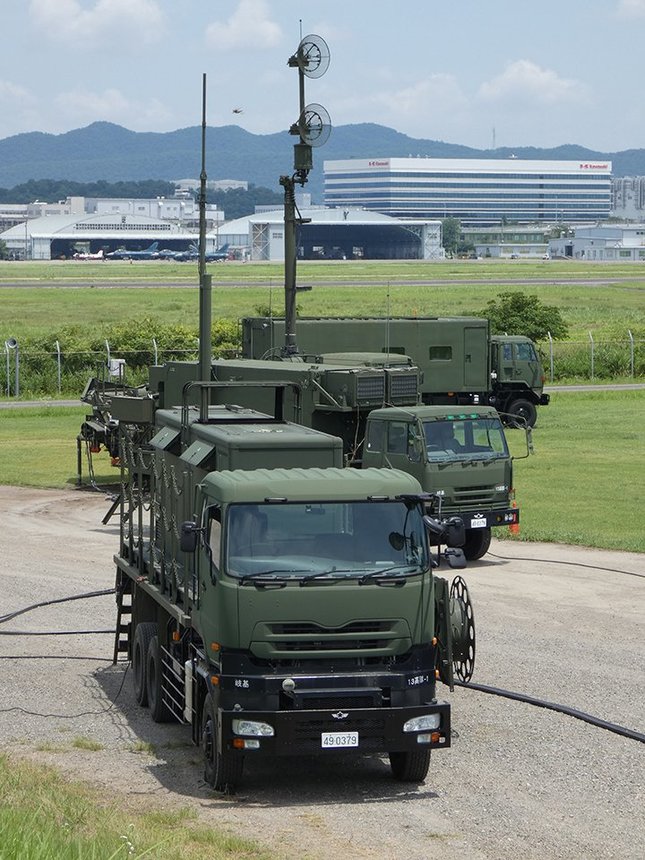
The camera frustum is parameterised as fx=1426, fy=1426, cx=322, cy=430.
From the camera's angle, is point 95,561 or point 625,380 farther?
point 625,380

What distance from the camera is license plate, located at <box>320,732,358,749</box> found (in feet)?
39.9

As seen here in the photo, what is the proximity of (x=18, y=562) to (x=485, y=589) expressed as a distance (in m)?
8.34

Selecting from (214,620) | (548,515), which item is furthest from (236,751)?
(548,515)

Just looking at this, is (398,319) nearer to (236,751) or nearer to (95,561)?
(95,561)

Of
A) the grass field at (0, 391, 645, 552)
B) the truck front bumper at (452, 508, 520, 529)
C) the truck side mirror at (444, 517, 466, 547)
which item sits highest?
the truck side mirror at (444, 517, 466, 547)

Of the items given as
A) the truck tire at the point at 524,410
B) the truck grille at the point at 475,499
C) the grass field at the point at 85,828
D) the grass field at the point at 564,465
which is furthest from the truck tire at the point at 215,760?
the truck tire at the point at 524,410

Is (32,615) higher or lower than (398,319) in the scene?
lower

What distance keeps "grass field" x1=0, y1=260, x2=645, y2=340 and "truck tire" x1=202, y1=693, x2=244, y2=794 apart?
47.3 metres

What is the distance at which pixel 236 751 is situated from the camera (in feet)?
40.1

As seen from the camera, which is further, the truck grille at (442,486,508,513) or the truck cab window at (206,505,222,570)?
the truck grille at (442,486,508,513)

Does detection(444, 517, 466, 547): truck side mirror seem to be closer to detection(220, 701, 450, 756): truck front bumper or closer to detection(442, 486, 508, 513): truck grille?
detection(220, 701, 450, 756): truck front bumper

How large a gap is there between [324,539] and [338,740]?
68.7 inches

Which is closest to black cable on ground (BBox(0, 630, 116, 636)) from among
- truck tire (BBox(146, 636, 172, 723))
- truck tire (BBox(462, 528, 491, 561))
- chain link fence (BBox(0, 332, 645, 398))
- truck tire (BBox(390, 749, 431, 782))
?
truck tire (BBox(146, 636, 172, 723))

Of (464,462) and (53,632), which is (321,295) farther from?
(53,632)
